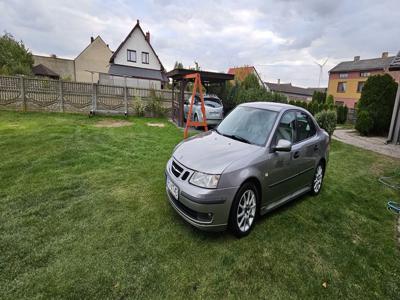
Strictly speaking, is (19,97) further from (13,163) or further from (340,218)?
(340,218)

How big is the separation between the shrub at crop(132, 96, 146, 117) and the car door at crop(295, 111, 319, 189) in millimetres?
10164

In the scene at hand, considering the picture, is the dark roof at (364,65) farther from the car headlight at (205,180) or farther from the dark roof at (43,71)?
the dark roof at (43,71)

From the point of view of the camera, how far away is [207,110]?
9844mm

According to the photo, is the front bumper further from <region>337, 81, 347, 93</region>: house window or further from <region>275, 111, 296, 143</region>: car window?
<region>337, 81, 347, 93</region>: house window

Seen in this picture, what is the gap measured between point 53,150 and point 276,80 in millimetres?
54252

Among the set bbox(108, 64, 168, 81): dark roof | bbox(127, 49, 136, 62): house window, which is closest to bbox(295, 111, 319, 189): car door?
bbox(108, 64, 168, 81): dark roof

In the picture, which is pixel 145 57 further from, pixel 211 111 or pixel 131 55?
pixel 211 111

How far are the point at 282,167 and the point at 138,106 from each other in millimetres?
10779

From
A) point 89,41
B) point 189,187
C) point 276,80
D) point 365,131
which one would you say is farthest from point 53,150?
point 276,80

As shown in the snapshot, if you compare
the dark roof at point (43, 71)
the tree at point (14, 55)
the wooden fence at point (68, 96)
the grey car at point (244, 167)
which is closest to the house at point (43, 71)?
the dark roof at point (43, 71)

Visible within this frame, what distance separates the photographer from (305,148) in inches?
136

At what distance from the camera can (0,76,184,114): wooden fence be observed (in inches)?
418

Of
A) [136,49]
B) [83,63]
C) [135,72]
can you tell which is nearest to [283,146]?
[135,72]

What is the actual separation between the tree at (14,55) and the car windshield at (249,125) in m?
27.0
